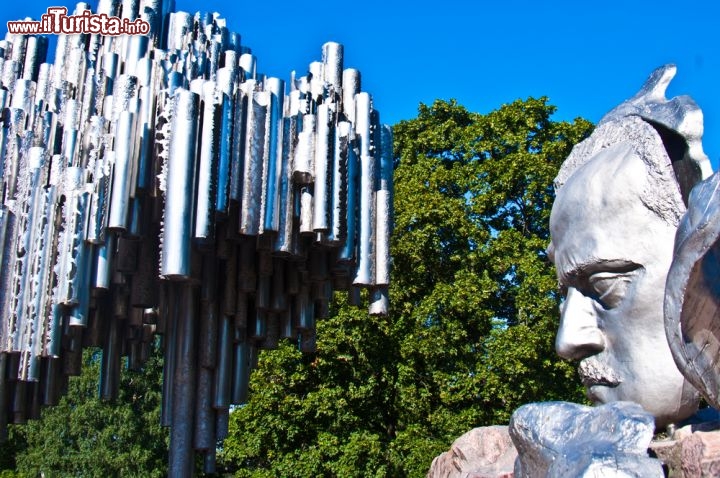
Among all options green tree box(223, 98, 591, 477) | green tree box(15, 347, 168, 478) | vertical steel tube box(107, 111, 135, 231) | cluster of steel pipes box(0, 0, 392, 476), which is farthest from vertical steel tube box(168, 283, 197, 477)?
green tree box(15, 347, 168, 478)

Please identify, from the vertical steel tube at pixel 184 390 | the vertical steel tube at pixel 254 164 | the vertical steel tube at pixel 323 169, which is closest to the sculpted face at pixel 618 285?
the vertical steel tube at pixel 323 169

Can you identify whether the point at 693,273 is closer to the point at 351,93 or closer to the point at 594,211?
the point at 594,211

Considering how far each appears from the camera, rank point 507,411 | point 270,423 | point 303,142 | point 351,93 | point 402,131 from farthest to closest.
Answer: point 402,131, point 270,423, point 507,411, point 351,93, point 303,142

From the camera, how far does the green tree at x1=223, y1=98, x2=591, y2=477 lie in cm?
1659

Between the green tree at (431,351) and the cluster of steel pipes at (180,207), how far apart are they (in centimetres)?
836

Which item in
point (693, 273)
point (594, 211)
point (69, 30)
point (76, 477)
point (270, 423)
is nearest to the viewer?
point (693, 273)

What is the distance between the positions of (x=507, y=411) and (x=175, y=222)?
11.4m

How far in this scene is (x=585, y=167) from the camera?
4.79 metres

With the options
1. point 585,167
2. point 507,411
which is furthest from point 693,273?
point 507,411

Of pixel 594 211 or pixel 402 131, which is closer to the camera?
pixel 594 211

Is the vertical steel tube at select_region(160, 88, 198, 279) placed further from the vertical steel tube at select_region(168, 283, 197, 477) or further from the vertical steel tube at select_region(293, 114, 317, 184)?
the vertical steel tube at select_region(168, 283, 197, 477)

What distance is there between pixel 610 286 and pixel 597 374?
1.52ft

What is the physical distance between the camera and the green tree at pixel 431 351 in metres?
16.6

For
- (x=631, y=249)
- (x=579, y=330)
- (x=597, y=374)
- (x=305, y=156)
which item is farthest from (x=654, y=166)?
(x=305, y=156)
